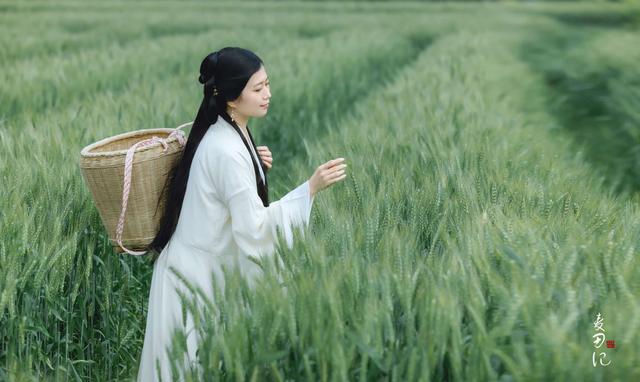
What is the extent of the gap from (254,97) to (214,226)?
398 mm

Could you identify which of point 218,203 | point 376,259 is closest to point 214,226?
point 218,203

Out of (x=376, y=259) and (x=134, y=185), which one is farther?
(x=134, y=185)

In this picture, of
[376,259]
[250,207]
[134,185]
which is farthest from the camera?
[134,185]

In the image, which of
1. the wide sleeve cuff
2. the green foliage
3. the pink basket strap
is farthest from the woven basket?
the wide sleeve cuff

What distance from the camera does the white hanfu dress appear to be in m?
2.15

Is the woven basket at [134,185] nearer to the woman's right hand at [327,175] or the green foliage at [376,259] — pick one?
the green foliage at [376,259]

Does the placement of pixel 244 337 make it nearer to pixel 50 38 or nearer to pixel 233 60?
pixel 233 60

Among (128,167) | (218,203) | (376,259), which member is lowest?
(376,259)

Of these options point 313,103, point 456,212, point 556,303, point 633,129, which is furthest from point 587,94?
point 556,303

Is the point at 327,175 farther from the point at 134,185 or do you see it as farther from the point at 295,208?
the point at 134,185

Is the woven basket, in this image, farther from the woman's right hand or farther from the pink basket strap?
the woman's right hand

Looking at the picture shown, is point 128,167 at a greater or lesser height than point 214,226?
greater

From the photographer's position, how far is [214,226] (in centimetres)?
223

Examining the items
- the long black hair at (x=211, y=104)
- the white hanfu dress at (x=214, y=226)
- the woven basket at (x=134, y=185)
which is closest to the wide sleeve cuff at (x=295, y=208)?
the white hanfu dress at (x=214, y=226)
